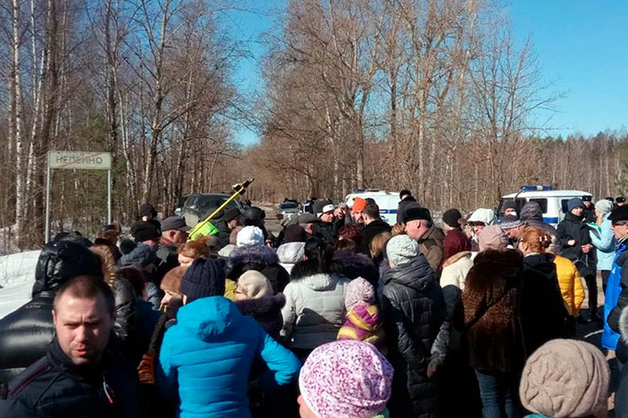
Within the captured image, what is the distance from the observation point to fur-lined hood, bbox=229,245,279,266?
4.85 meters

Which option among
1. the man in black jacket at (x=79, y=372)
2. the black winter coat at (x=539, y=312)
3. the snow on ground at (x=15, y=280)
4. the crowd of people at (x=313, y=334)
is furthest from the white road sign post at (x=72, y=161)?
the man in black jacket at (x=79, y=372)

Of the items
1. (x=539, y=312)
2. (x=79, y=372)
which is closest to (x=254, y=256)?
(x=539, y=312)

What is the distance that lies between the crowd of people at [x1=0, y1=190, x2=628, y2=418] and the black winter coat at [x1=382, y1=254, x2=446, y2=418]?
0.4 inches

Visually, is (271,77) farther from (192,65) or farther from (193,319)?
(193,319)

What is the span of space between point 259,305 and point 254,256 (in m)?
1.10

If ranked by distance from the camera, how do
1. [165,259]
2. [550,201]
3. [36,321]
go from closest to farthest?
[36,321]
[165,259]
[550,201]

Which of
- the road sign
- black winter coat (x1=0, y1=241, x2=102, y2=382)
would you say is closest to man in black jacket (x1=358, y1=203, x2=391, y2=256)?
black winter coat (x1=0, y1=241, x2=102, y2=382)

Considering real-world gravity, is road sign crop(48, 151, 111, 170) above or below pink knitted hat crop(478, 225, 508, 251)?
above

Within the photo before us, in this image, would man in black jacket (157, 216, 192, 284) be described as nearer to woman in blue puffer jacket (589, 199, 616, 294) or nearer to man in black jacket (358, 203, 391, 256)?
man in black jacket (358, 203, 391, 256)

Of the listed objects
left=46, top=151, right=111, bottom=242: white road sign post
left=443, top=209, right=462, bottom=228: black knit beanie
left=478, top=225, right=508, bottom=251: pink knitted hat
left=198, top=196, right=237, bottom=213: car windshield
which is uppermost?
left=46, top=151, right=111, bottom=242: white road sign post

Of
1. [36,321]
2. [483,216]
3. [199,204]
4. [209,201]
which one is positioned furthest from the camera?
[209,201]

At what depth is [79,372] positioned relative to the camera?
2289 mm

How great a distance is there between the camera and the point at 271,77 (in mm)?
33500

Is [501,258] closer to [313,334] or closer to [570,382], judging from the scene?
[313,334]
